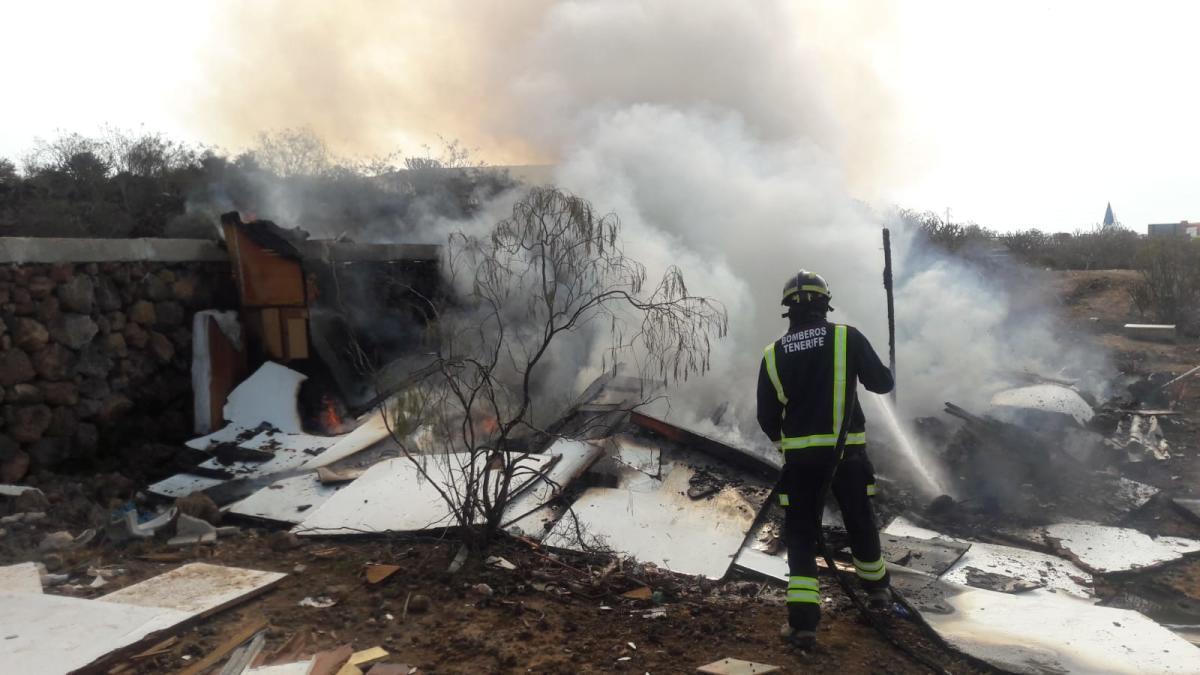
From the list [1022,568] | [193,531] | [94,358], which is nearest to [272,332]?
[94,358]

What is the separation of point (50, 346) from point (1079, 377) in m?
11.8

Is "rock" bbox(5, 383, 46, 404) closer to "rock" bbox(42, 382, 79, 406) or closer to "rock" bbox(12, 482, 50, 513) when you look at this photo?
"rock" bbox(42, 382, 79, 406)

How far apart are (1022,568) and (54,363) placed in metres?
7.72

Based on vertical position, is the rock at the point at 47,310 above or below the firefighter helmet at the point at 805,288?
above

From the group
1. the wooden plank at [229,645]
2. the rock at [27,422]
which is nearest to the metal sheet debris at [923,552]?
the wooden plank at [229,645]

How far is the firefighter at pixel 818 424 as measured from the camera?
3943mm

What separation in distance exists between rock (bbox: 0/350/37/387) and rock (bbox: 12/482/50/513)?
96 centimetres

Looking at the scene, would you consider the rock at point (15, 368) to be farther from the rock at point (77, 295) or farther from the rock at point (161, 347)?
the rock at point (161, 347)

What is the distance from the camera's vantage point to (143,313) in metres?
7.13

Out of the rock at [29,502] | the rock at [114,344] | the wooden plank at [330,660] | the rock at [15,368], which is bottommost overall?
the wooden plank at [330,660]

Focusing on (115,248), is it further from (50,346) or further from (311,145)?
(311,145)

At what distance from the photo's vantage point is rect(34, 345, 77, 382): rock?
6.19 m

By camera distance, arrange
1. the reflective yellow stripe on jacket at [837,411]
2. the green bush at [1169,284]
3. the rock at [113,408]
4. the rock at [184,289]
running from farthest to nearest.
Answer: the green bush at [1169,284] → the rock at [184,289] → the rock at [113,408] → the reflective yellow stripe on jacket at [837,411]

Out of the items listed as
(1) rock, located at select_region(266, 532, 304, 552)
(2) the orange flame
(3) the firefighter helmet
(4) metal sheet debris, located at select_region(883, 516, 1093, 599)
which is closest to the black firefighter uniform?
(3) the firefighter helmet
